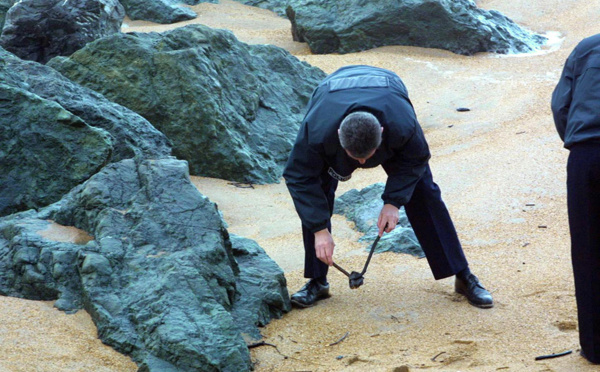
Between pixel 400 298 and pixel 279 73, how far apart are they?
460 cm

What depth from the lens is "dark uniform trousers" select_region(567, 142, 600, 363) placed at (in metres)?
3.20

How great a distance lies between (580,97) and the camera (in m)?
3.18

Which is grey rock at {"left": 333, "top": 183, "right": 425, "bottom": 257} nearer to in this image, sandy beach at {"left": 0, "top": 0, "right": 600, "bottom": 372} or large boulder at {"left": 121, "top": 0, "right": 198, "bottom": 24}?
sandy beach at {"left": 0, "top": 0, "right": 600, "bottom": 372}

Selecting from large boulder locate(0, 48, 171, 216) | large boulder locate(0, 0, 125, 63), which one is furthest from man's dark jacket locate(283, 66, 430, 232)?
large boulder locate(0, 0, 125, 63)

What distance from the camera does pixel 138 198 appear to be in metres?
4.18

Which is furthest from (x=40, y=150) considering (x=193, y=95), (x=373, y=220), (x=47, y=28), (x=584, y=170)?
(x=584, y=170)

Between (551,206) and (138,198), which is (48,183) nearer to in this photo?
(138,198)

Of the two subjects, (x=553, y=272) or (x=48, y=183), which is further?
(x=48, y=183)

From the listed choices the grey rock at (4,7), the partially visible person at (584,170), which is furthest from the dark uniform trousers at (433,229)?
the grey rock at (4,7)

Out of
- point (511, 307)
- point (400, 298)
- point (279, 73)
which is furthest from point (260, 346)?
point (279, 73)

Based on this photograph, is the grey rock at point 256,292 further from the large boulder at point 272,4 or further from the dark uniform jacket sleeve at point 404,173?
the large boulder at point 272,4

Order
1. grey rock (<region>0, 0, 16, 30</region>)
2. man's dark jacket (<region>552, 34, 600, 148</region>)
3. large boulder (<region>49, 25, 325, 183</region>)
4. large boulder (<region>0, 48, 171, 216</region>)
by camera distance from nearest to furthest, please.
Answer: man's dark jacket (<region>552, 34, 600, 148</region>) → large boulder (<region>0, 48, 171, 216</region>) → large boulder (<region>49, 25, 325, 183</region>) → grey rock (<region>0, 0, 16, 30</region>)

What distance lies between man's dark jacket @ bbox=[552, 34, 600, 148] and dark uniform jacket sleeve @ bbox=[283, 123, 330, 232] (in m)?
1.22

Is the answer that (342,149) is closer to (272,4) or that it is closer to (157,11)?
(157,11)
